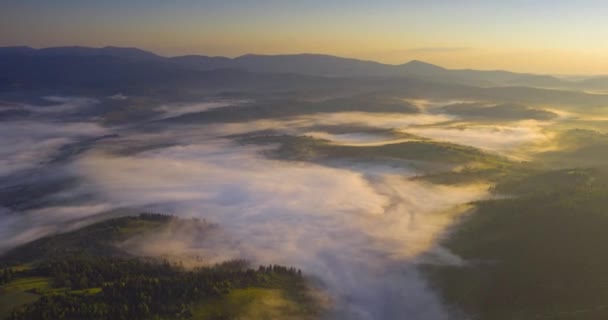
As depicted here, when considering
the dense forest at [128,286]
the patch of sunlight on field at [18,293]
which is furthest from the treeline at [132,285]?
the patch of sunlight on field at [18,293]

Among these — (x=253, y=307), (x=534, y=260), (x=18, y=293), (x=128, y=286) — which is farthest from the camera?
(x=534, y=260)

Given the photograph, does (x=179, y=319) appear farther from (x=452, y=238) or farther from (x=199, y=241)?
(x=452, y=238)

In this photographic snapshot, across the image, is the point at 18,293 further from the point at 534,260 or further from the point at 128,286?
the point at 534,260

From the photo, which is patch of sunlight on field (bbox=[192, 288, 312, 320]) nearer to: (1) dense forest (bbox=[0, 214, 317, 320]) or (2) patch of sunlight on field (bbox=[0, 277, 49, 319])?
(1) dense forest (bbox=[0, 214, 317, 320])

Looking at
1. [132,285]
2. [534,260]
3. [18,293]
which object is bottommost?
[18,293]

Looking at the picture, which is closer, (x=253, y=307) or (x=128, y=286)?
(x=253, y=307)

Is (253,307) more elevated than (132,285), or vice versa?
(132,285)

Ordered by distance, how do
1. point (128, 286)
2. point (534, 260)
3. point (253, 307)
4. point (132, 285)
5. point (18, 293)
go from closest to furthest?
point (253, 307) → point (132, 285) → point (128, 286) → point (18, 293) → point (534, 260)

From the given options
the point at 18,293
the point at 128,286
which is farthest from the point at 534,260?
the point at 18,293

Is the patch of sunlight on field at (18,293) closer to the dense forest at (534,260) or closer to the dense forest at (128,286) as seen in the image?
the dense forest at (128,286)
